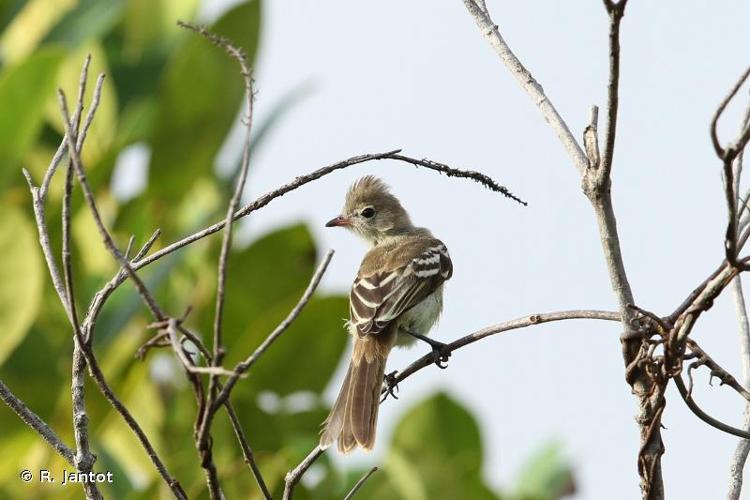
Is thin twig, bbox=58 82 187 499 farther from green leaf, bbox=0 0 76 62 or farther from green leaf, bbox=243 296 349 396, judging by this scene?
green leaf, bbox=0 0 76 62

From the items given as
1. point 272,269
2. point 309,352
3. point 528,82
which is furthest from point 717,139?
point 272,269

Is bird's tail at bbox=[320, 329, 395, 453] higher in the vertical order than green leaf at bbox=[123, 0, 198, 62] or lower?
lower

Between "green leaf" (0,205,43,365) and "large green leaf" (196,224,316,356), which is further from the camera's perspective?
"large green leaf" (196,224,316,356)

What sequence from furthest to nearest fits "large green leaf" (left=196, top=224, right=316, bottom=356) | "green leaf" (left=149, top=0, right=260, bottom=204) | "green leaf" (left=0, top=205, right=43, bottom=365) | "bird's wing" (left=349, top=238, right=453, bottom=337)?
"green leaf" (left=149, top=0, right=260, bottom=204)
"large green leaf" (left=196, top=224, right=316, bottom=356)
"green leaf" (left=0, top=205, right=43, bottom=365)
"bird's wing" (left=349, top=238, right=453, bottom=337)

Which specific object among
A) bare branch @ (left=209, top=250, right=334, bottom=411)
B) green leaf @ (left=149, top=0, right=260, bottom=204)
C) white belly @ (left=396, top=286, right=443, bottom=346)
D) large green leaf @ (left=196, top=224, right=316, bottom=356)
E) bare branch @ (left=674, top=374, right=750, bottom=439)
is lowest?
bare branch @ (left=674, top=374, right=750, bottom=439)

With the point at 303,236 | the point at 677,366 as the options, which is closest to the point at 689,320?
the point at 677,366

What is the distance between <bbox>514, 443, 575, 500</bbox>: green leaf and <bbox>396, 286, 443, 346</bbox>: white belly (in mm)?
1429

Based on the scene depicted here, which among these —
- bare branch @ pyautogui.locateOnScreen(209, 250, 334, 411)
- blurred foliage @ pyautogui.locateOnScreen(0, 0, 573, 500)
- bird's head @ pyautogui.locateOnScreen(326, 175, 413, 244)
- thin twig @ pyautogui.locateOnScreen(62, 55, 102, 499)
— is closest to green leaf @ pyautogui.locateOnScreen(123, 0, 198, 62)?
blurred foliage @ pyautogui.locateOnScreen(0, 0, 573, 500)

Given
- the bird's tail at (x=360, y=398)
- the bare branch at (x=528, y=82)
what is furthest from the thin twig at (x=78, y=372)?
the bird's tail at (x=360, y=398)

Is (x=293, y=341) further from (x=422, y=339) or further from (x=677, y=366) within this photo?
(x=677, y=366)

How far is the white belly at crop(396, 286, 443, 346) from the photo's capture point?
570cm

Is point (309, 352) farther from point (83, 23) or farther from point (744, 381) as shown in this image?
point (744, 381)

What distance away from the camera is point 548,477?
22.3ft

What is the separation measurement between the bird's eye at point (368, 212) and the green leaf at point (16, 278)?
203 cm
